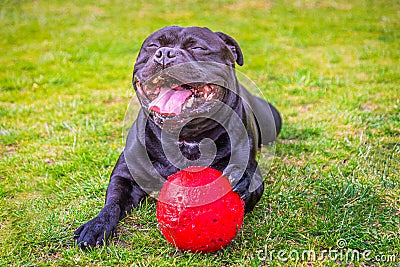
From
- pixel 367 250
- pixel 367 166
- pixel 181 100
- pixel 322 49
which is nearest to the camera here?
pixel 367 250

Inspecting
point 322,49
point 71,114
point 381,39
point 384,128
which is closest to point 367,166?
point 384,128

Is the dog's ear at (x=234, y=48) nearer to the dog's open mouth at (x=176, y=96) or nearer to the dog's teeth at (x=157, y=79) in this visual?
the dog's open mouth at (x=176, y=96)

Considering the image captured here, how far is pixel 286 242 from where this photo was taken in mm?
2980

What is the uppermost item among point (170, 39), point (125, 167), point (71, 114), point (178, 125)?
point (170, 39)

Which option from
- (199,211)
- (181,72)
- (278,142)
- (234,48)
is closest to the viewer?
(199,211)

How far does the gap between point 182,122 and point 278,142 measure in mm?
1871

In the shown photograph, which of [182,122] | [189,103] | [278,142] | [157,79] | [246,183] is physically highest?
[157,79]

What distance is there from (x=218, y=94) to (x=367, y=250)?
4.48 ft

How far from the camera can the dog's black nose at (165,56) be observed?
10.5ft

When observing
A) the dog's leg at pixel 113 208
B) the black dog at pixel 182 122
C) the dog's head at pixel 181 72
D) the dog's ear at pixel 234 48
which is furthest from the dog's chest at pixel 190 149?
the dog's ear at pixel 234 48

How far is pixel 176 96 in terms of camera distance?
3.28m

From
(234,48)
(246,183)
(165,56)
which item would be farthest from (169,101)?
(234,48)

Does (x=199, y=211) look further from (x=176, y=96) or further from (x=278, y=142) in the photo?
(x=278, y=142)

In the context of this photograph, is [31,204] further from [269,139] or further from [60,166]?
[269,139]
